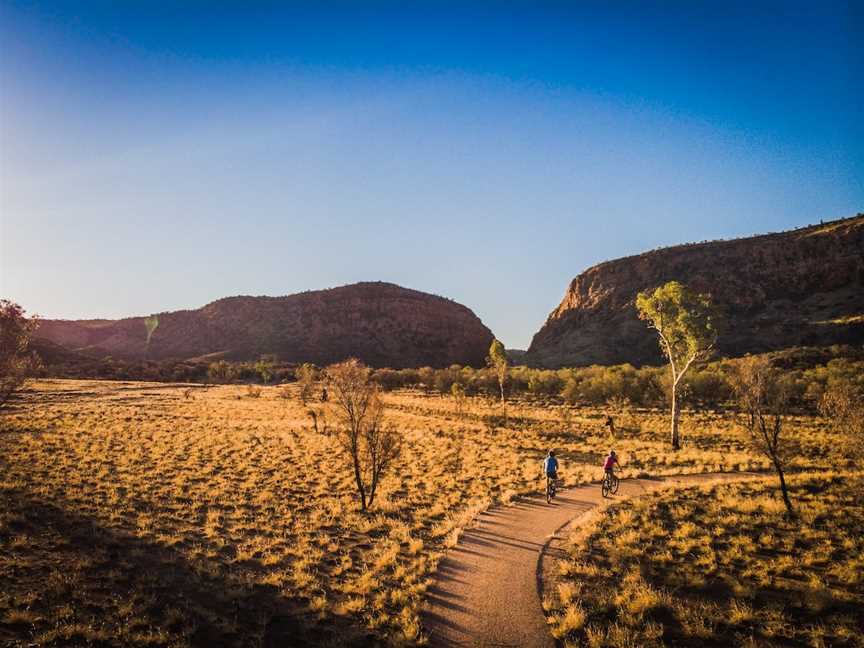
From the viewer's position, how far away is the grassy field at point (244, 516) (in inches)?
348

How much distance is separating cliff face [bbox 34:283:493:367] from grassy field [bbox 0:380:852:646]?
89225 millimetres

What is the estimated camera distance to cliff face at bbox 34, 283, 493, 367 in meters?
126

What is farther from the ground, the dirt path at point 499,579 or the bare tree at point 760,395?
the bare tree at point 760,395

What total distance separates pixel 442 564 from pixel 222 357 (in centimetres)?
12110

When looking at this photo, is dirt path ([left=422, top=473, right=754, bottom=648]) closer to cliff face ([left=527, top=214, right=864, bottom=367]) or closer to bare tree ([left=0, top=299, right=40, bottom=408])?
bare tree ([left=0, top=299, right=40, bottom=408])

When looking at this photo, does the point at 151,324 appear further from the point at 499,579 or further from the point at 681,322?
the point at 499,579

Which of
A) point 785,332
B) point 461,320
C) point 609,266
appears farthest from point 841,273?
point 461,320

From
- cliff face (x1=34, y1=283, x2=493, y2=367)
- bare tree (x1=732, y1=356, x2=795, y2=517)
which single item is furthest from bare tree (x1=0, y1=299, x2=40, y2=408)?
cliff face (x1=34, y1=283, x2=493, y2=367)

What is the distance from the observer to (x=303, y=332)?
129m

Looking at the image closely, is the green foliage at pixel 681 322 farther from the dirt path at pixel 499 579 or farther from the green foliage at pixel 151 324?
the green foliage at pixel 151 324

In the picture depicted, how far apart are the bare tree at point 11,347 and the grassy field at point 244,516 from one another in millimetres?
3821

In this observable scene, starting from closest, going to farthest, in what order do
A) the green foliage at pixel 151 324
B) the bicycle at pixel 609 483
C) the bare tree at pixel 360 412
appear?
the bare tree at pixel 360 412, the bicycle at pixel 609 483, the green foliage at pixel 151 324

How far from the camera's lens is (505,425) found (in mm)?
38000

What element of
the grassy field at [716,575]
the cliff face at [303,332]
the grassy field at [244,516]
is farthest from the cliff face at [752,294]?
the grassy field at [716,575]
